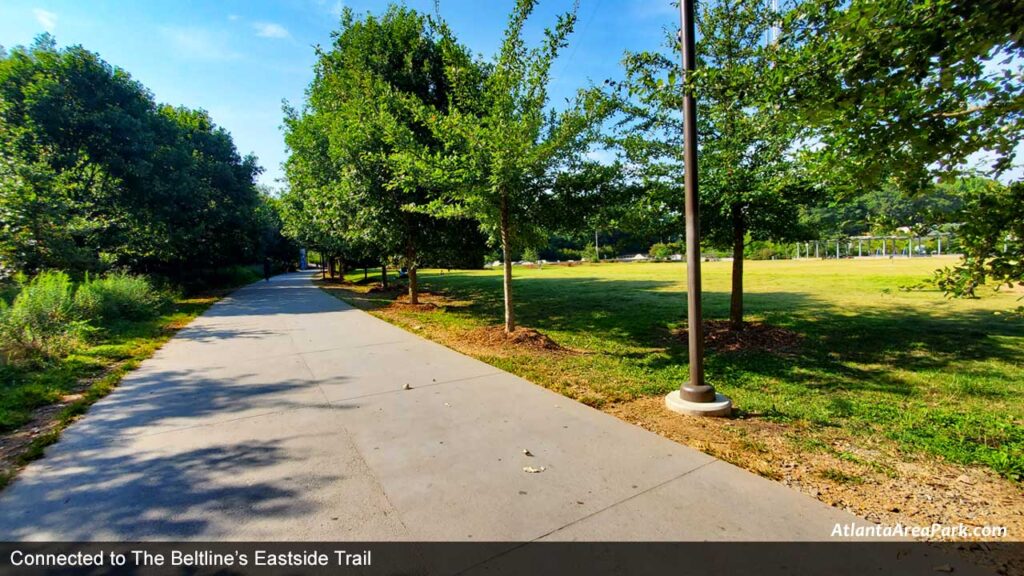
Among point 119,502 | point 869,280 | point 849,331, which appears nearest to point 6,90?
point 119,502

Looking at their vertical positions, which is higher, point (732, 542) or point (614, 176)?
point (614, 176)

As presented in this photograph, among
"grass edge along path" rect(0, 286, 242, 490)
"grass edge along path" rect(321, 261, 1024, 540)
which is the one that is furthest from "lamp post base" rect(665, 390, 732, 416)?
"grass edge along path" rect(0, 286, 242, 490)

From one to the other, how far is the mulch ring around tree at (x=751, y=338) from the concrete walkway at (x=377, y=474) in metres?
4.64

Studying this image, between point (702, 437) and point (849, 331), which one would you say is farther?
point (849, 331)

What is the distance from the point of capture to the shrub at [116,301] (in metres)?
9.58

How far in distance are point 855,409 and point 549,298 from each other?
12.2 m

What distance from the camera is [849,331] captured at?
896cm

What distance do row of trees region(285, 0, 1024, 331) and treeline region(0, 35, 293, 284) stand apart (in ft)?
18.4

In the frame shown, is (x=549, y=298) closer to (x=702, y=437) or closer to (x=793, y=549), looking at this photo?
(x=702, y=437)

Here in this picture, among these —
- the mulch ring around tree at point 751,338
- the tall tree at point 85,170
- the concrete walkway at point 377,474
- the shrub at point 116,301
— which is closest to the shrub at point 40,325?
the shrub at point 116,301

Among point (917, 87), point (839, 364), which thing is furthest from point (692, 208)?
point (839, 364)

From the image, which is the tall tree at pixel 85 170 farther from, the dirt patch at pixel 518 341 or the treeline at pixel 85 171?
the dirt patch at pixel 518 341

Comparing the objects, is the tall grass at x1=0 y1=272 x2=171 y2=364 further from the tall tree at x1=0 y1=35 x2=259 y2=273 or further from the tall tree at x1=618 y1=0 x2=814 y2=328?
the tall tree at x1=618 y1=0 x2=814 y2=328

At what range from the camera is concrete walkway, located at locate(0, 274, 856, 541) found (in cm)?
257
